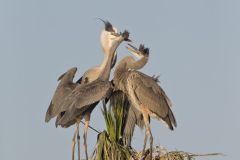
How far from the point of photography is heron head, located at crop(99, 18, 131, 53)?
43.6ft

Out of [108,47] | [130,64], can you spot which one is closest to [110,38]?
[108,47]

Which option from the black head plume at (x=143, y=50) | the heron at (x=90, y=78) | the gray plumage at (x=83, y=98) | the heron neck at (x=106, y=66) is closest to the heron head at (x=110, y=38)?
the heron at (x=90, y=78)

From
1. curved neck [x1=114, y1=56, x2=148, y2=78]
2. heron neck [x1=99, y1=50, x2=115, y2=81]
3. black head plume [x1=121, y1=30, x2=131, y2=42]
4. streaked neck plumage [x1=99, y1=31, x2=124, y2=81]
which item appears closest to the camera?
curved neck [x1=114, y1=56, x2=148, y2=78]

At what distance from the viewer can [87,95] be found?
10.8 m

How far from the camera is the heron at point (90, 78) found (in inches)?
421

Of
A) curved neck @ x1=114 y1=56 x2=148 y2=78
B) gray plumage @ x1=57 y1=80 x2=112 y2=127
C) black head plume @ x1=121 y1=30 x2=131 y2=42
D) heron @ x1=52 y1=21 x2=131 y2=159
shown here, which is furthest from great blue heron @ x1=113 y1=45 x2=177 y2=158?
black head plume @ x1=121 y1=30 x2=131 y2=42

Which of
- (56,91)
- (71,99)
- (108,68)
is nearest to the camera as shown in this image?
(71,99)

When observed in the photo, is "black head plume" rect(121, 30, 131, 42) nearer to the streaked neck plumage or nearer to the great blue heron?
the streaked neck plumage

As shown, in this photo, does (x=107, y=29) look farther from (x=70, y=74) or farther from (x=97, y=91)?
(x=97, y=91)

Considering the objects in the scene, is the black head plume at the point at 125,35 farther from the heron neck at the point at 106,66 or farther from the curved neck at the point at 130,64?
the curved neck at the point at 130,64

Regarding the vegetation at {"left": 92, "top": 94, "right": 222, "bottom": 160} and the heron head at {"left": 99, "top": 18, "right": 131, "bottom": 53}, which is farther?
the heron head at {"left": 99, "top": 18, "right": 131, "bottom": 53}

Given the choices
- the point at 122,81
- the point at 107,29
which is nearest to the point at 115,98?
the point at 122,81

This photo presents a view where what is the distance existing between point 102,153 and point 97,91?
1271mm

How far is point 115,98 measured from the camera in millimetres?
11195
